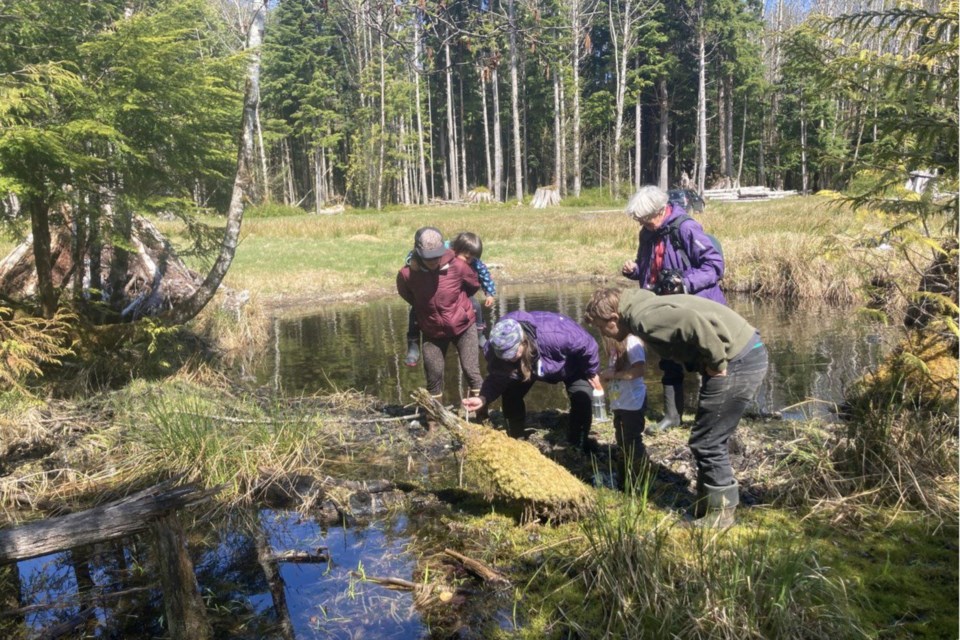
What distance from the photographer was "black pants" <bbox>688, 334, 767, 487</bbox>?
4094mm

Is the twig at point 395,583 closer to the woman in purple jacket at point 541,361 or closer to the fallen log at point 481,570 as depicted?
the fallen log at point 481,570

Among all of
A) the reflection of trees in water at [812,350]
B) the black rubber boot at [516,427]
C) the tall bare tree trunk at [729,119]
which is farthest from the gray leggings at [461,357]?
the tall bare tree trunk at [729,119]

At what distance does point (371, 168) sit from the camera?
44875 millimetres

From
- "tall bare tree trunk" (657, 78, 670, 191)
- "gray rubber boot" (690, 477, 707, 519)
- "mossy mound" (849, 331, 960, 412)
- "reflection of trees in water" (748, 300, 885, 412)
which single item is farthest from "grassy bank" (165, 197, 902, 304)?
"tall bare tree trunk" (657, 78, 670, 191)

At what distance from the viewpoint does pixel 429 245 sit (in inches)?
239

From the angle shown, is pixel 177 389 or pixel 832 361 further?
pixel 832 361

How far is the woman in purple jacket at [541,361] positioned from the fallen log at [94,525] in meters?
2.36

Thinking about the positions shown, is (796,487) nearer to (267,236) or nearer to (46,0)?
(46,0)

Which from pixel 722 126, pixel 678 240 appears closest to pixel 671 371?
pixel 678 240

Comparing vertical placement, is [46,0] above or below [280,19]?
below

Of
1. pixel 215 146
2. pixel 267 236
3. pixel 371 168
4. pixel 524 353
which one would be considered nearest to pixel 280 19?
pixel 371 168

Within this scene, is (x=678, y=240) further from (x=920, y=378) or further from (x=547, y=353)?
(x=920, y=378)

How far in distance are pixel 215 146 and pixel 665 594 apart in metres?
7.26

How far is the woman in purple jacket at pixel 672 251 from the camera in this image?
17.4 ft
